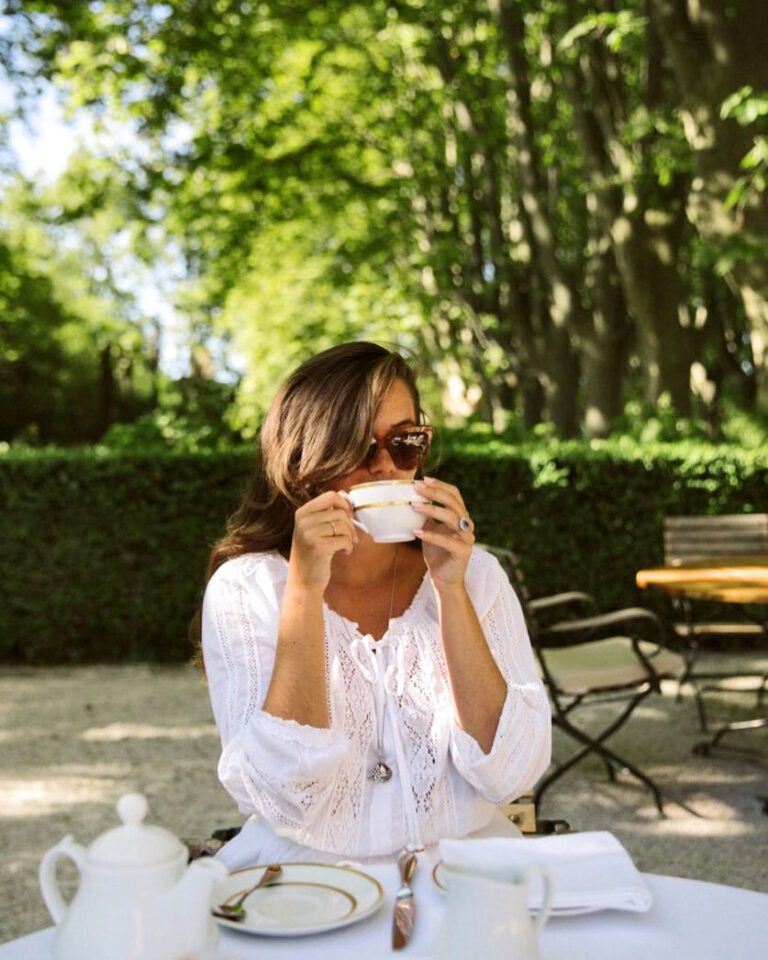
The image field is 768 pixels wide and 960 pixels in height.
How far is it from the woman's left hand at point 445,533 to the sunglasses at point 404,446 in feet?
0.66

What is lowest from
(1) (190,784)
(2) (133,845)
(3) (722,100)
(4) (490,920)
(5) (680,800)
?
(5) (680,800)

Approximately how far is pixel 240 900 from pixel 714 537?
6.32 m

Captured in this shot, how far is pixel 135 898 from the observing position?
53.2 inches

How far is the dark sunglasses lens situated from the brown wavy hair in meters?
0.06

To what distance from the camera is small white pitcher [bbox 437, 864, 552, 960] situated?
140 centimetres

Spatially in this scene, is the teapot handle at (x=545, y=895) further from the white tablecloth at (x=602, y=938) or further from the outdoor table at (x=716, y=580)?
the outdoor table at (x=716, y=580)

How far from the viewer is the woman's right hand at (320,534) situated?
2.35 metres

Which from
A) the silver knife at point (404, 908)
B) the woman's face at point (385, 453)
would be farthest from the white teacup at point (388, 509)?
the silver knife at point (404, 908)

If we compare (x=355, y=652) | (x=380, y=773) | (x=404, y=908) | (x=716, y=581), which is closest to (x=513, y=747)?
(x=380, y=773)

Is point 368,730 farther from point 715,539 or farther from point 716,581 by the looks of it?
point 715,539

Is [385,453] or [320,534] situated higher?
[385,453]

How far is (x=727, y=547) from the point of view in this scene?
25.0 feet

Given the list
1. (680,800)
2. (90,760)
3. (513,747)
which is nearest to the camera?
(513,747)

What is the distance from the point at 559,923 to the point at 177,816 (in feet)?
14.7
